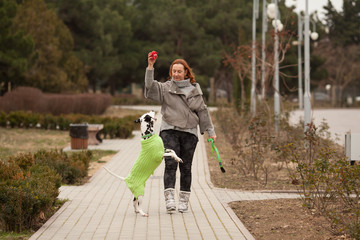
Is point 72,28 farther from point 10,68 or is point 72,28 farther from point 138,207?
point 138,207

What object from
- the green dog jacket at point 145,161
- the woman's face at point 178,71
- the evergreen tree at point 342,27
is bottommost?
the green dog jacket at point 145,161

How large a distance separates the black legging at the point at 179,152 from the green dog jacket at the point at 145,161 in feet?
0.90

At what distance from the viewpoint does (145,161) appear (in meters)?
7.42

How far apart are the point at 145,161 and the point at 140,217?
2.15 ft

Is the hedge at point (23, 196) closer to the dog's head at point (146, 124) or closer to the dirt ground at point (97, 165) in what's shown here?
the dog's head at point (146, 124)

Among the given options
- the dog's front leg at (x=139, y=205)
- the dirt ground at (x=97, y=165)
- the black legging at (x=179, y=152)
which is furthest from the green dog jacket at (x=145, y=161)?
the dirt ground at (x=97, y=165)

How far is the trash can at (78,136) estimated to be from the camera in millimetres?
17391

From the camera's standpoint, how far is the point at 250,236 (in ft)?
21.8

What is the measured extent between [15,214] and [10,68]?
24457mm

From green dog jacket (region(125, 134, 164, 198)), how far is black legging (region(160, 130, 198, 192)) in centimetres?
27

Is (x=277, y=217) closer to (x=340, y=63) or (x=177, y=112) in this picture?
(x=177, y=112)

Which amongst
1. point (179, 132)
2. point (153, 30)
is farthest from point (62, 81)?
point (179, 132)

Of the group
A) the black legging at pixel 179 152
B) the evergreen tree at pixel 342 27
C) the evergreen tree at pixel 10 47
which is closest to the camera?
the black legging at pixel 179 152

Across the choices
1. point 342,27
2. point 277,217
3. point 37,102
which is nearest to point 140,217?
point 277,217
